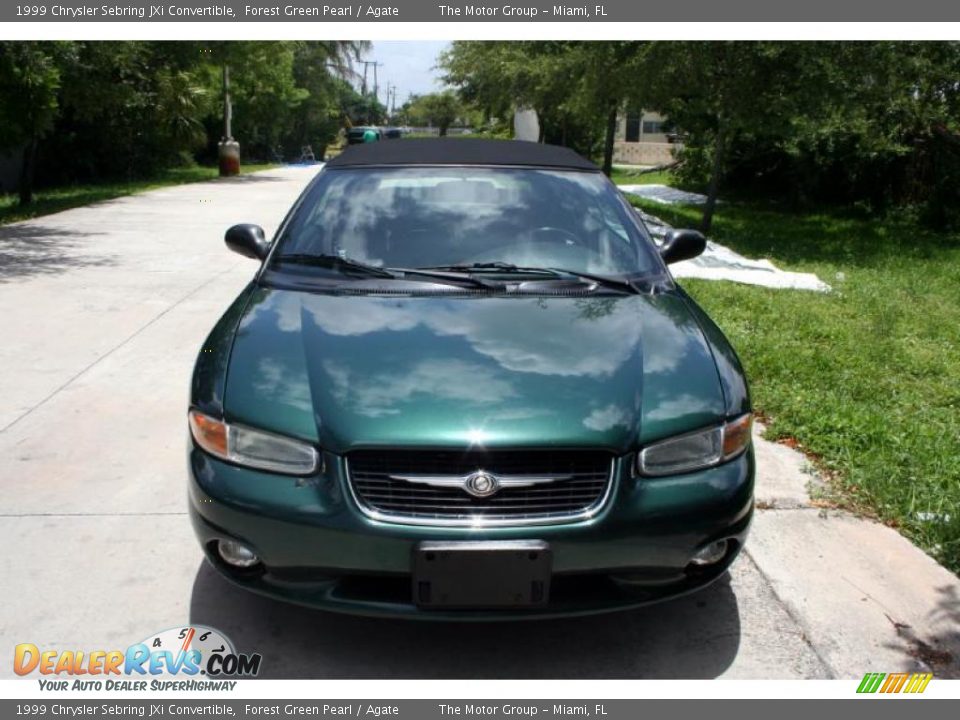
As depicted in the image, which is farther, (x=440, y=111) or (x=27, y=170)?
(x=440, y=111)

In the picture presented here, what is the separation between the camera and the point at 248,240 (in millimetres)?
4352

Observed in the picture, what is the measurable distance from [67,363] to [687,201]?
17.4 meters

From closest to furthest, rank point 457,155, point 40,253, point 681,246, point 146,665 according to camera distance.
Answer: point 146,665, point 681,246, point 457,155, point 40,253

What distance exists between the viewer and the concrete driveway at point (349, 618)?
2.93 meters

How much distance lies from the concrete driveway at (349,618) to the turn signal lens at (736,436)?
659 mm

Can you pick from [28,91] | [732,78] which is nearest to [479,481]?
[732,78]

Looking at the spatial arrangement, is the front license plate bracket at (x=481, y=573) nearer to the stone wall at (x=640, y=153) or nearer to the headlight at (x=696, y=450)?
the headlight at (x=696, y=450)

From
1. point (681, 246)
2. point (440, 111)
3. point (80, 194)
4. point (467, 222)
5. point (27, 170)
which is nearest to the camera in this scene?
point (467, 222)

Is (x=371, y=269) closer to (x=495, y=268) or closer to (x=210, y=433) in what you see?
(x=495, y=268)

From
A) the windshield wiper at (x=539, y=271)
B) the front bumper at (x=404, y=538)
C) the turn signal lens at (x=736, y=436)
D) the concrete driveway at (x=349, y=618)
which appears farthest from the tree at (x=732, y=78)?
the front bumper at (x=404, y=538)

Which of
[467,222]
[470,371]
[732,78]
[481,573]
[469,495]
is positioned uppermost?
[732,78]

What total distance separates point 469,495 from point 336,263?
1.52m

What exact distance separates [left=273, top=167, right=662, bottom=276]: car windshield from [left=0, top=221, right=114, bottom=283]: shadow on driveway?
616cm

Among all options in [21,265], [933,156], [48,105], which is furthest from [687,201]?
[21,265]
